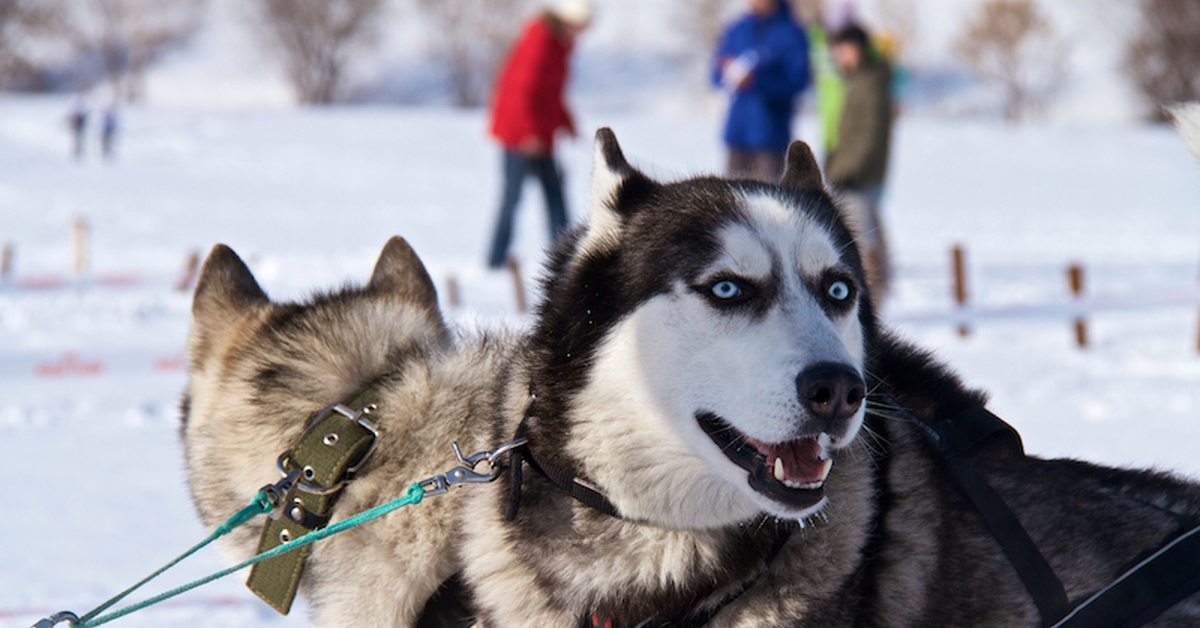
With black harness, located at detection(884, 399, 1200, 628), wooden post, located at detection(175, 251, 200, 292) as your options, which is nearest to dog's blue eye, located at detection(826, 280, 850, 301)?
black harness, located at detection(884, 399, 1200, 628)

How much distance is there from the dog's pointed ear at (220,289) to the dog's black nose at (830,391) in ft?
4.84

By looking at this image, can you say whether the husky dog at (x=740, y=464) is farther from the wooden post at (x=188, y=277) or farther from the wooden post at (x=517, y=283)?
the wooden post at (x=188, y=277)

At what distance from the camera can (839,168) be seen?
7555 mm

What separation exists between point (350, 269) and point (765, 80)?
4.89m

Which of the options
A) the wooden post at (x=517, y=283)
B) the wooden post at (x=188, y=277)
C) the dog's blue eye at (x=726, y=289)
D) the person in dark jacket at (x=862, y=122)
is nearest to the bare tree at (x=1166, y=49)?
the person in dark jacket at (x=862, y=122)

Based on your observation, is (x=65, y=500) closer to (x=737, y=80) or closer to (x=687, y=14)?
(x=737, y=80)

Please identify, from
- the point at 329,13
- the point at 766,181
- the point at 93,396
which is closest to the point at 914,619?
the point at 766,181

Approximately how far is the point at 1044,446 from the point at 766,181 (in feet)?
10.7

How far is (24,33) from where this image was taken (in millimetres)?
45250

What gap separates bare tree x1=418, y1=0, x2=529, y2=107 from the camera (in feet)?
189

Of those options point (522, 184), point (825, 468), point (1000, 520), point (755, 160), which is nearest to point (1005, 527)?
→ point (1000, 520)

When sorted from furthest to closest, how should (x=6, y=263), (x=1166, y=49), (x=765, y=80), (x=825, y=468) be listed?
(x=1166, y=49), (x=6, y=263), (x=765, y=80), (x=825, y=468)

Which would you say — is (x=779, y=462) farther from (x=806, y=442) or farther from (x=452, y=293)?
(x=452, y=293)

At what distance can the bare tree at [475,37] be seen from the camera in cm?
5769
